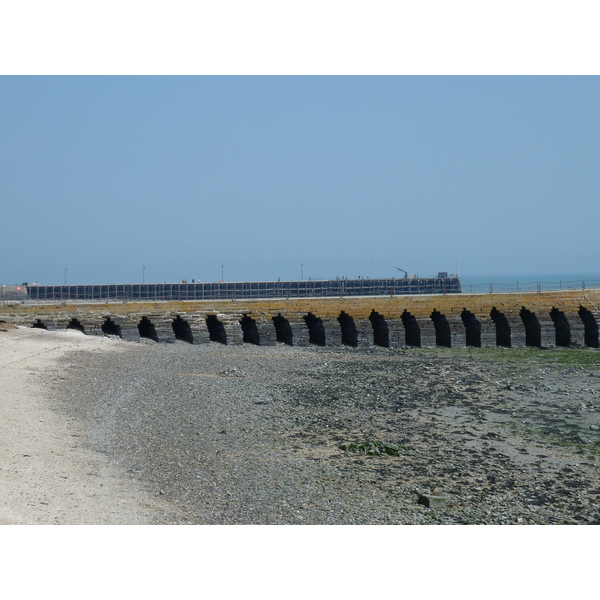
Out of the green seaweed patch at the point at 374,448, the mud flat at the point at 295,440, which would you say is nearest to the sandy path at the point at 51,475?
the mud flat at the point at 295,440

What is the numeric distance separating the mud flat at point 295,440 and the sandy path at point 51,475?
0.05 meters

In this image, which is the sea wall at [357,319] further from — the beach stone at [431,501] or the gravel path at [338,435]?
the beach stone at [431,501]

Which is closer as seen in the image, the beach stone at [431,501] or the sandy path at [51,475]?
the sandy path at [51,475]

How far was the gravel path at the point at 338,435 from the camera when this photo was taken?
41.1 feet

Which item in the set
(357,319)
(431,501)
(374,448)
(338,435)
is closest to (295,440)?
(338,435)

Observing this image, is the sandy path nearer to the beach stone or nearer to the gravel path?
the gravel path

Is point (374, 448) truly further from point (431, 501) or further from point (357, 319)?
point (357, 319)

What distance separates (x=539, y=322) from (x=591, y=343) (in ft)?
10.9

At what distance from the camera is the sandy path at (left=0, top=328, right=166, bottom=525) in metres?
10.4

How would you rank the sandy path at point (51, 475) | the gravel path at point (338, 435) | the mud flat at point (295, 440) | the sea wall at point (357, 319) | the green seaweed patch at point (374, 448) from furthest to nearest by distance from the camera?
the sea wall at point (357, 319)
the green seaweed patch at point (374, 448)
the gravel path at point (338, 435)
the mud flat at point (295, 440)
the sandy path at point (51, 475)

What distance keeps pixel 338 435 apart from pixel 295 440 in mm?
1434

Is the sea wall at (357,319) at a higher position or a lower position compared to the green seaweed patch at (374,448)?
higher

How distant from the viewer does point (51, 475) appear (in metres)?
12.1

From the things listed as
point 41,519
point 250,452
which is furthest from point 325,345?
point 41,519
